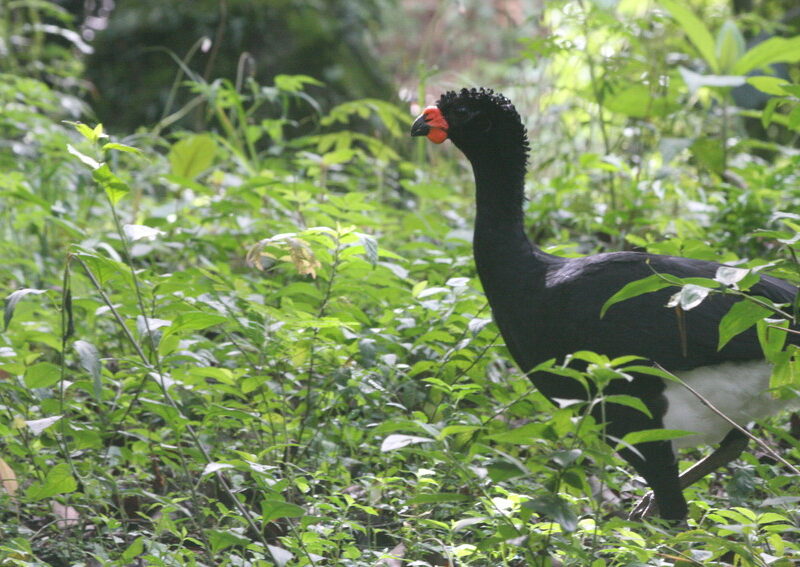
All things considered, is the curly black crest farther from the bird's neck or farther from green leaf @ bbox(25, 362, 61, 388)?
green leaf @ bbox(25, 362, 61, 388)

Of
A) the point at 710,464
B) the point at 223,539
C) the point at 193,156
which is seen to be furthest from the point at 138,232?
the point at 193,156

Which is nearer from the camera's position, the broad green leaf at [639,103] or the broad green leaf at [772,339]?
the broad green leaf at [772,339]

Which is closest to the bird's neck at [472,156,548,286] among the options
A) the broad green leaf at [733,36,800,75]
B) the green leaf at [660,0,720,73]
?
the broad green leaf at [733,36,800,75]

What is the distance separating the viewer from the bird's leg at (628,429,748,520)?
306cm


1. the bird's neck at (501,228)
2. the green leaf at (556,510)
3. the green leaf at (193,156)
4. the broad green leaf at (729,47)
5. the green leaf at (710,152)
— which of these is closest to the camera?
the green leaf at (556,510)

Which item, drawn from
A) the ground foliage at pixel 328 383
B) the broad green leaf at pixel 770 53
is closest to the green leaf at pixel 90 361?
the ground foliage at pixel 328 383

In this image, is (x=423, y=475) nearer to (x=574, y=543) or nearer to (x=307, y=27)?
(x=574, y=543)

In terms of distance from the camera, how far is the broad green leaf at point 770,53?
15.6 ft

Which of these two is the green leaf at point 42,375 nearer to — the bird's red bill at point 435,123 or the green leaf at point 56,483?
the green leaf at point 56,483

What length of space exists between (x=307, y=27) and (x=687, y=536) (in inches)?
257

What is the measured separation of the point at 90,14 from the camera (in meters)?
9.17

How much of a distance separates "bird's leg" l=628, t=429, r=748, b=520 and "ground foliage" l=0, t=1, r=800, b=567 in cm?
10

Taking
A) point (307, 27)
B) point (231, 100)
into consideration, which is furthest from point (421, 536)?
point (307, 27)

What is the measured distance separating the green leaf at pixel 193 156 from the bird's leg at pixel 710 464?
2.62 meters
